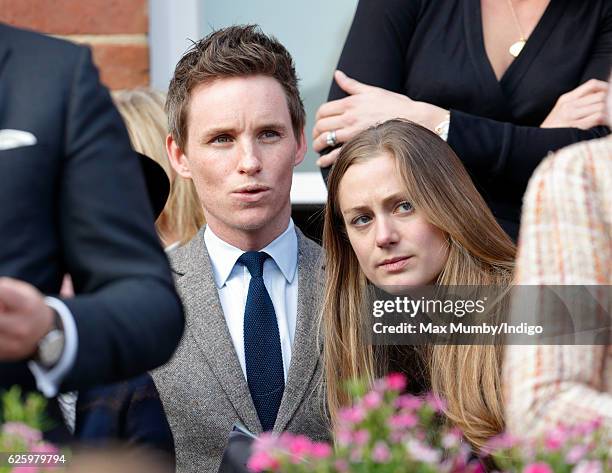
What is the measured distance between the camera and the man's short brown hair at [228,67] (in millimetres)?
3307

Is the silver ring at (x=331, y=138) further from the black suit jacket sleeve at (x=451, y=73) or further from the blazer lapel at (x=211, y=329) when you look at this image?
the blazer lapel at (x=211, y=329)

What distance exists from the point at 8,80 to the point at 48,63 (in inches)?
2.6

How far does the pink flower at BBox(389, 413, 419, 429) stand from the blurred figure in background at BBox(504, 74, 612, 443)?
41 centimetres

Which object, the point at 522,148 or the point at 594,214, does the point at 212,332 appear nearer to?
the point at 522,148

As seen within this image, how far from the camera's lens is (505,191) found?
10.5 feet

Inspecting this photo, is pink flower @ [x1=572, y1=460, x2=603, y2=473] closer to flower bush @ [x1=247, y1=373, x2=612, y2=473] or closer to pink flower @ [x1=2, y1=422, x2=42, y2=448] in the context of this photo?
flower bush @ [x1=247, y1=373, x2=612, y2=473]

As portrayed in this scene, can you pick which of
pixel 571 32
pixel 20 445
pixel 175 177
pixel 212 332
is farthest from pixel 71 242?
pixel 175 177

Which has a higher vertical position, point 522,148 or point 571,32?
point 571,32

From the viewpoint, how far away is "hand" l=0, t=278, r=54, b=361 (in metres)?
1.58

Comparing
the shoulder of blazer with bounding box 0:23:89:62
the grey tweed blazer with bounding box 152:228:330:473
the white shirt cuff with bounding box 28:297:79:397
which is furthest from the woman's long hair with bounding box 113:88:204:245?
the white shirt cuff with bounding box 28:297:79:397

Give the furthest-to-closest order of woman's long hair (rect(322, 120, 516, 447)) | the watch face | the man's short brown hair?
1. the man's short brown hair
2. woman's long hair (rect(322, 120, 516, 447))
3. the watch face

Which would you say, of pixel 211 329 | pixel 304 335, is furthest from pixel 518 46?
pixel 211 329

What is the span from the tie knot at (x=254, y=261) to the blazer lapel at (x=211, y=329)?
87 mm

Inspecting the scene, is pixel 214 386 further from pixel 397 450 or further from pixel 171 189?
pixel 397 450
